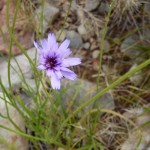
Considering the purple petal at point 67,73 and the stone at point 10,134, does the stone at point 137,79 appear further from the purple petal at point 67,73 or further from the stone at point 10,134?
the purple petal at point 67,73

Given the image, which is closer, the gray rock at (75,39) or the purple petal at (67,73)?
the purple petal at (67,73)

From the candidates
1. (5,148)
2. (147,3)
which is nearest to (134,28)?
(147,3)

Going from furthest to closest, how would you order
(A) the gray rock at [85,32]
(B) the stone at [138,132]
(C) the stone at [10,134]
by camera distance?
(A) the gray rock at [85,32] → (B) the stone at [138,132] → (C) the stone at [10,134]

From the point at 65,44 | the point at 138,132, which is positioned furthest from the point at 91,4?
the point at 65,44

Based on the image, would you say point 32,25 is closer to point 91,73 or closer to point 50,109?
point 91,73

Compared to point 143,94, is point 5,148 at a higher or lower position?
lower

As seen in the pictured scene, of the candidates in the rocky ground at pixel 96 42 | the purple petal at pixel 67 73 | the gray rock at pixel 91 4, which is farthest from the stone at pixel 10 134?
the gray rock at pixel 91 4

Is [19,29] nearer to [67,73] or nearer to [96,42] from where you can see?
[96,42]
